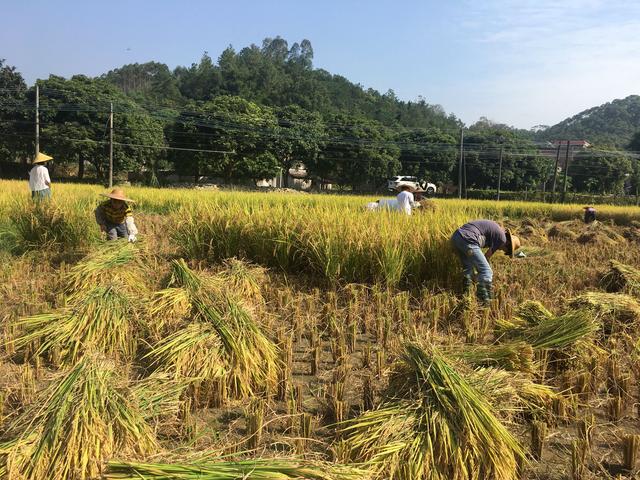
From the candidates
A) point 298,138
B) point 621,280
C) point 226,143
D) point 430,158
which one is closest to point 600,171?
point 430,158

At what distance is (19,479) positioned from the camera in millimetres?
1710

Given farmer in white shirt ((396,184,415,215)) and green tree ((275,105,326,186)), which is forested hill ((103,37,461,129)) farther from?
farmer in white shirt ((396,184,415,215))

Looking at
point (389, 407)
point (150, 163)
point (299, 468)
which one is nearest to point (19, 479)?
point (299, 468)

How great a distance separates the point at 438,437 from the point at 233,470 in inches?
35.7

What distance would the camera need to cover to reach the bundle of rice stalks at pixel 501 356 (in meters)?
2.63

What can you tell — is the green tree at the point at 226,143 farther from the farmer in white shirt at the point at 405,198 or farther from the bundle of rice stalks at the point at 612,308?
the bundle of rice stalks at the point at 612,308

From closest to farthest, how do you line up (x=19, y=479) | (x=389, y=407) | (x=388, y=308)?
(x=19, y=479), (x=389, y=407), (x=388, y=308)

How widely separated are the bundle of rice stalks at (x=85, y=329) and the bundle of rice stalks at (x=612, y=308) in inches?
135

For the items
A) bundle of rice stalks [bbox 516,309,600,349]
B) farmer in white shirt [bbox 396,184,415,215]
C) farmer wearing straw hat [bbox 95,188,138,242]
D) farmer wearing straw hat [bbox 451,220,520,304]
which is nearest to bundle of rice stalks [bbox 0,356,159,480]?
bundle of rice stalks [bbox 516,309,600,349]

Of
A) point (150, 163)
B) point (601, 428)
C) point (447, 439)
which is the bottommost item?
point (601, 428)

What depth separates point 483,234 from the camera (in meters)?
4.52

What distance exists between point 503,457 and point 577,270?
189 inches

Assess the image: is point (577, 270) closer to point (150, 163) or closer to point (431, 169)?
point (150, 163)

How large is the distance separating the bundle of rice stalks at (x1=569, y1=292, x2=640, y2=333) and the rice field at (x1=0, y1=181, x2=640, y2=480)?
15 millimetres
